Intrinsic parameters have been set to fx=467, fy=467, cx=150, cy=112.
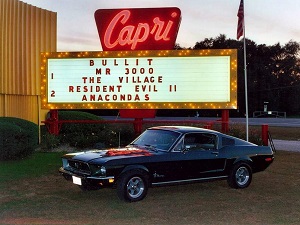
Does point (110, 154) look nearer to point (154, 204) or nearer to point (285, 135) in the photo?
point (154, 204)

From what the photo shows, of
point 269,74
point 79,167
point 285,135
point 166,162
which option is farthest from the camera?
point 269,74

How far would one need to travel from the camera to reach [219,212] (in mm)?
8453

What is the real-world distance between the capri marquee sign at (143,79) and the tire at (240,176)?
26.0ft

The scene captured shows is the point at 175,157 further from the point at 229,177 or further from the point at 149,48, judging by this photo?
the point at 149,48

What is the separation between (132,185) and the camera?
9.25m

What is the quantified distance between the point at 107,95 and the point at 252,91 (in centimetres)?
5106

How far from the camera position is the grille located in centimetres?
925

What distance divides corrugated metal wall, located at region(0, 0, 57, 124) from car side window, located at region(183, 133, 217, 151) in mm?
10704

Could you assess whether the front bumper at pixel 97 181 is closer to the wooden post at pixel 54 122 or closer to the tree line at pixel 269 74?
the wooden post at pixel 54 122

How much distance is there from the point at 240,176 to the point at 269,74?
60.0 metres

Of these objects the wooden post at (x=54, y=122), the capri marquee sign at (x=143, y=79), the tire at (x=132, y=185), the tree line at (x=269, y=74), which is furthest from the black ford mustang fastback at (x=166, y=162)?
the tree line at (x=269, y=74)

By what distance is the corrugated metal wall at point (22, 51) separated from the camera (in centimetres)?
1927

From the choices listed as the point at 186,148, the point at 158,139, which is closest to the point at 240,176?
the point at 186,148

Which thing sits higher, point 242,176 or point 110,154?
point 110,154
